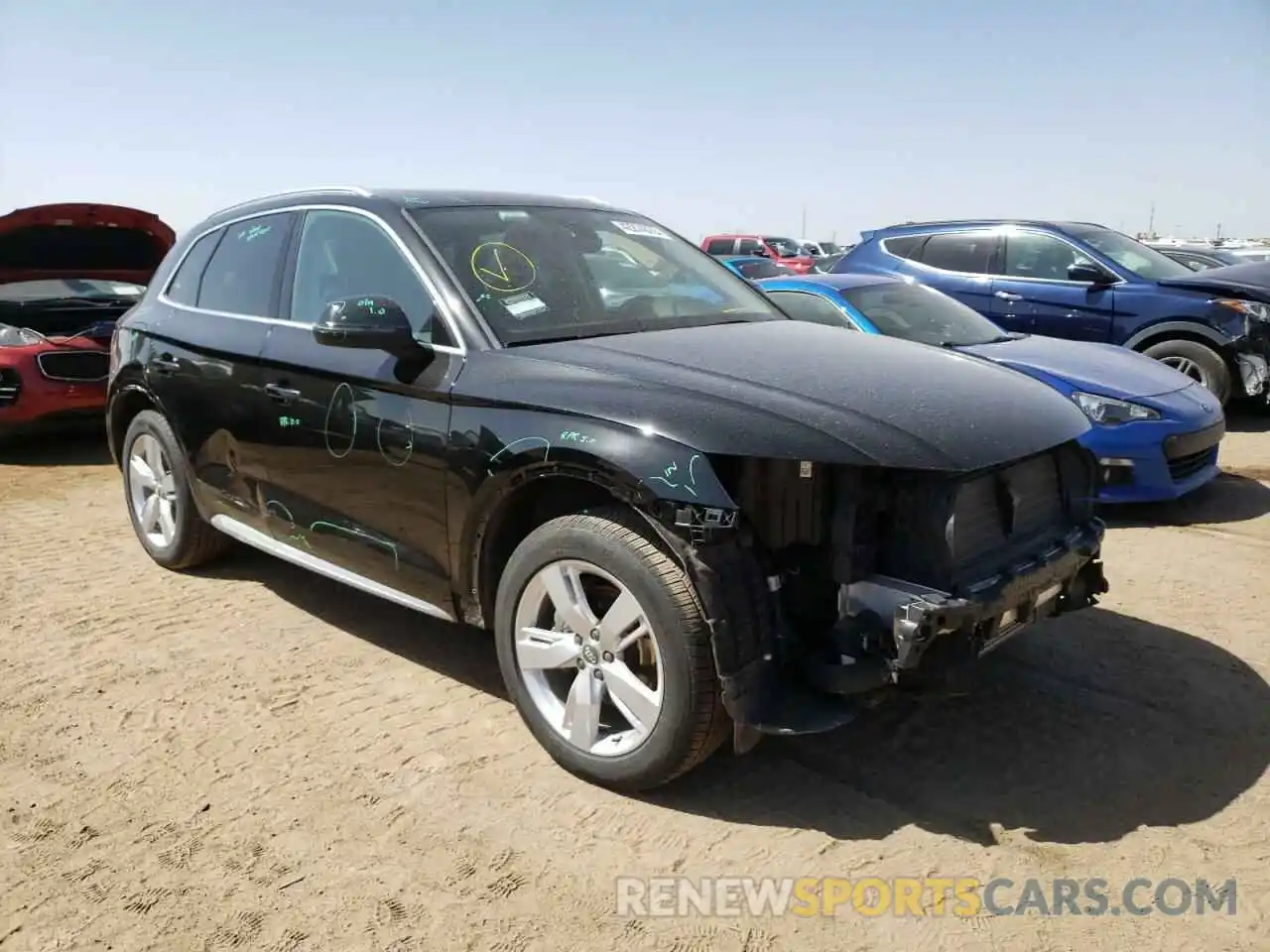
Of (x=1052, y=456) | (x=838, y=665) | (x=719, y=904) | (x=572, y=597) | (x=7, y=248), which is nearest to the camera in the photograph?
(x=719, y=904)

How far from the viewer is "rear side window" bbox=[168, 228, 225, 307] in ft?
15.6

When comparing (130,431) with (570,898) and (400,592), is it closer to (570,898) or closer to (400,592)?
(400,592)

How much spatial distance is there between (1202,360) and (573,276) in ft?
21.4

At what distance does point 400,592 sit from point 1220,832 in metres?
2.64

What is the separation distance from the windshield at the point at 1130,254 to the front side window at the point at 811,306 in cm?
360

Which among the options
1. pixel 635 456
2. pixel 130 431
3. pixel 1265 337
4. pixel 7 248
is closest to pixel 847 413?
pixel 635 456

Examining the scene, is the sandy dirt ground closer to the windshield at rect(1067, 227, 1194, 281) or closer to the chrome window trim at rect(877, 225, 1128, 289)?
the chrome window trim at rect(877, 225, 1128, 289)

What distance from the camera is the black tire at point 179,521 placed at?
4.75 metres

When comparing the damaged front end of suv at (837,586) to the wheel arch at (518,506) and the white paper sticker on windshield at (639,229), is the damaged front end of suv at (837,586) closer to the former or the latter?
the wheel arch at (518,506)

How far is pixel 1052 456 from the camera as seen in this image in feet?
10.8

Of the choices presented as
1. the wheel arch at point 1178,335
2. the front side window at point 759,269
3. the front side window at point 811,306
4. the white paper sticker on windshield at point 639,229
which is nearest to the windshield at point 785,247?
the front side window at point 759,269

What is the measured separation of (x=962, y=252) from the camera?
9195 millimetres

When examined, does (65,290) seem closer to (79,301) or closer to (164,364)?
(79,301)

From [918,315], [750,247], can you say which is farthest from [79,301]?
[750,247]
